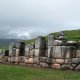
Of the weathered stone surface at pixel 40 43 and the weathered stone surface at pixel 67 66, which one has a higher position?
the weathered stone surface at pixel 40 43

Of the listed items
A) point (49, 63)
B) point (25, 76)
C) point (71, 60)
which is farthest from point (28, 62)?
point (25, 76)

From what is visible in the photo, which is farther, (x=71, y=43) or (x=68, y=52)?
(x=71, y=43)

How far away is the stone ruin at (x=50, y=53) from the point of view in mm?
31469

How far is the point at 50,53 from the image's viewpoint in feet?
109

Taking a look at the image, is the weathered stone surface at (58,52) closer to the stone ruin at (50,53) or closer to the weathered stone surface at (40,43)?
the stone ruin at (50,53)

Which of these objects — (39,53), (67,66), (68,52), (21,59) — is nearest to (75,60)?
(67,66)

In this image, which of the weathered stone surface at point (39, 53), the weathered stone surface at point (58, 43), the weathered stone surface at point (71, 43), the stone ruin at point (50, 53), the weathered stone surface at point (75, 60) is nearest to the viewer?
the weathered stone surface at point (75, 60)

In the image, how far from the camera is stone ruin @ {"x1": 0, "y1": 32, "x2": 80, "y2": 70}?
3147 centimetres

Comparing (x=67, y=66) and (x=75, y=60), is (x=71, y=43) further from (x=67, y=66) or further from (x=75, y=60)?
(x=67, y=66)

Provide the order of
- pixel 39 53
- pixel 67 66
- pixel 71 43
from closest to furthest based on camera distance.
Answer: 1. pixel 67 66
2. pixel 71 43
3. pixel 39 53

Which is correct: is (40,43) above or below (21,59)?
above

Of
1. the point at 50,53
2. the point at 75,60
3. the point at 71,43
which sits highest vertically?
the point at 71,43

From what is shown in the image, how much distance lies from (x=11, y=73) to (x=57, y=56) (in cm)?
646

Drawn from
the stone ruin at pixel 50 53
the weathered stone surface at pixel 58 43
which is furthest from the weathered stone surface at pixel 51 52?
the weathered stone surface at pixel 58 43
